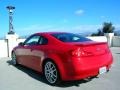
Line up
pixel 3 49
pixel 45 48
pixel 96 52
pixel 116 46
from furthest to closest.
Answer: pixel 116 46
pixel 3 49
pixel 45 48
pixel 96 52

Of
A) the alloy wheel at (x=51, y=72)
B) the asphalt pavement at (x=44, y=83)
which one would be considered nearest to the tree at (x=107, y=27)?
the asphalt pavement at (x=44, y=83)

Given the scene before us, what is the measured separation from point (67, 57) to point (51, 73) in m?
0.86

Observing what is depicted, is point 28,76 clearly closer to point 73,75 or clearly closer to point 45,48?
point 45,48

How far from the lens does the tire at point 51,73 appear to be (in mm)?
6298

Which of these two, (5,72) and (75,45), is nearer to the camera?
(75,45)

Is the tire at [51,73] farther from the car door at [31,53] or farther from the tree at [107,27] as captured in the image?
the tree at [107,27]

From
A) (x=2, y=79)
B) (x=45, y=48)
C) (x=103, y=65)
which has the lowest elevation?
(x=2, y=79)

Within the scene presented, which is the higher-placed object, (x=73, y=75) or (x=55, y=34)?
(x=55, y=34)

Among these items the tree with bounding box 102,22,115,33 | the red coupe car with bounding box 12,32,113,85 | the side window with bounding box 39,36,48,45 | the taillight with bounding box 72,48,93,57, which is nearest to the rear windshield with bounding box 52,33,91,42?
the red coupe car with bounding box 12,32,113,85

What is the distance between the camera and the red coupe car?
587 centimetres

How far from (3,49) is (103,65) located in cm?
808

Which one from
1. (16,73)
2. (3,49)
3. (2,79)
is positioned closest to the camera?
(2,79)

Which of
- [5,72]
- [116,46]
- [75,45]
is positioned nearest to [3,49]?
[5,72]

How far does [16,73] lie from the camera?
816cm
